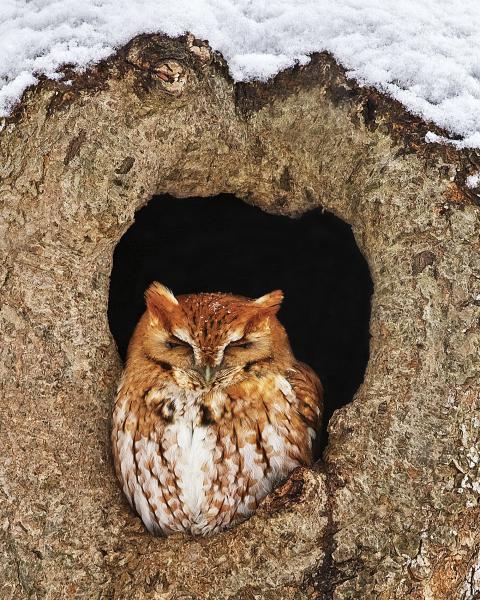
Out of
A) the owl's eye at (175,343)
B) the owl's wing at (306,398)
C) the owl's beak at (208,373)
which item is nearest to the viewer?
the owl's beak at (208,373)

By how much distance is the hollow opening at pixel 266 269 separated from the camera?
4.00 m

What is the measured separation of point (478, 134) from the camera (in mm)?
2611

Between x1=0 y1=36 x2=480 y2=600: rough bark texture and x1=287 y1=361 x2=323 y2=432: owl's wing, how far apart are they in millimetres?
406

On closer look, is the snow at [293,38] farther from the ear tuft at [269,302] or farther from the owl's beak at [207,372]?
the owl's beak at [207,372]

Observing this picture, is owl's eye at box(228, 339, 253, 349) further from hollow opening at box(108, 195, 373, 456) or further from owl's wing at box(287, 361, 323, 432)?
hollow opening at box(108, 195, 373, 456)

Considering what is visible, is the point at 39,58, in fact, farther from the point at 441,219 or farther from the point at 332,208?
the point at 441,219

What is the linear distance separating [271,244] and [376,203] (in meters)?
1.58

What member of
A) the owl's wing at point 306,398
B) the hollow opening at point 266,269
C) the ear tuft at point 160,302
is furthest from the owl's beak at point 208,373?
the hollow opening at point 266,269

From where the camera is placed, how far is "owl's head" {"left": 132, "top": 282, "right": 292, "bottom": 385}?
8.79 ft

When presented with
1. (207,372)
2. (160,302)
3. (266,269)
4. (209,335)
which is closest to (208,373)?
(207,372)

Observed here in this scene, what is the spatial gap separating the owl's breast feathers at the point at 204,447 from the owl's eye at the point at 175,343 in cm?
12

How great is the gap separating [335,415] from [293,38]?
1.36 metres

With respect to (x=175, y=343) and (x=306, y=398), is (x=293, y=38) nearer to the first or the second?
(x=175, y=343)

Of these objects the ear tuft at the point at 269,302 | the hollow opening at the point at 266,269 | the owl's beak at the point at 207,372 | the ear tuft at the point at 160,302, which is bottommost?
the hollow opening at the point at 266,269
